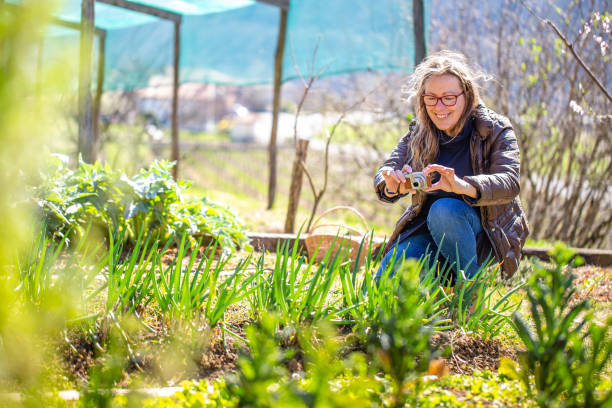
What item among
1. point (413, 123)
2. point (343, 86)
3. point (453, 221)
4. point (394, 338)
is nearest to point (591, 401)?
point (394, 338)

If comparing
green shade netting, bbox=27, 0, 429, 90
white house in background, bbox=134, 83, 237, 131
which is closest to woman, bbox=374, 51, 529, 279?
green shade netting, bbox=27, 0, 429, 90

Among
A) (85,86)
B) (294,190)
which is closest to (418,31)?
(294,190)

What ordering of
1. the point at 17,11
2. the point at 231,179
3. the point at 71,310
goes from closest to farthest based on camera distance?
1. the point at 17,11
2. the point at 71,310
3. the point at 231,179

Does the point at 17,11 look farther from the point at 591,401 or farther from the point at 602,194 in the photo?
the point at 602,194

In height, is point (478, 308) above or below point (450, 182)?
below

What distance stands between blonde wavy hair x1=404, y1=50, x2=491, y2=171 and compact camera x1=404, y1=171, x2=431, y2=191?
0.36 meters

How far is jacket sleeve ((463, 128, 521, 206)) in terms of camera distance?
7.27ft

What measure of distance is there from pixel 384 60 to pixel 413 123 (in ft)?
8.61

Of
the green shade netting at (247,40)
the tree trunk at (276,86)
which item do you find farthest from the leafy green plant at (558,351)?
the tree trunk at (276,86)

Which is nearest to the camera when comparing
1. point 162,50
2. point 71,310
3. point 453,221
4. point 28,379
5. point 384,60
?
point 28,379

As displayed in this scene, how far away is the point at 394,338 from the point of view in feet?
4.18

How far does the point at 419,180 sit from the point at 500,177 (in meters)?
0.34

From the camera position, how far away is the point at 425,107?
2.62 m

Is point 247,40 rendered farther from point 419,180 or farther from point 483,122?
point 419,180
